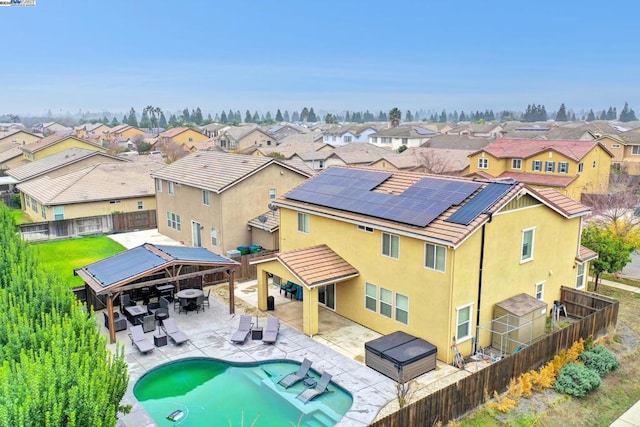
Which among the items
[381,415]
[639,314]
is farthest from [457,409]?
[639,314]

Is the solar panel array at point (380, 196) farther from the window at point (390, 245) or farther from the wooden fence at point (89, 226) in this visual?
the wooden fence at point (89, 226)

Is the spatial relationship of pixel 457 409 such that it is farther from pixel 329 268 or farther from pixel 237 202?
pixel 237 202

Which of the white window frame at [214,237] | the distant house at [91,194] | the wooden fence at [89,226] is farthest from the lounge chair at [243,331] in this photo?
the distant house at [91,194]

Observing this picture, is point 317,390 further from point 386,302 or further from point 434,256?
point 434,256

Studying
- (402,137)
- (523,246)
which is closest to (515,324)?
(523,246)

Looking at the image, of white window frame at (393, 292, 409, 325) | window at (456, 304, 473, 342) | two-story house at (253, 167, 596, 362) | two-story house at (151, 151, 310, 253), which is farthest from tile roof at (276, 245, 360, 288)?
two-story house at (151, 151, 310, 253)

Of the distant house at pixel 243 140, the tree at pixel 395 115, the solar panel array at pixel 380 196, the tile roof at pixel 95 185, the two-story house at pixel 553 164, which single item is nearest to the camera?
the solar panel array at pixel 380 196
